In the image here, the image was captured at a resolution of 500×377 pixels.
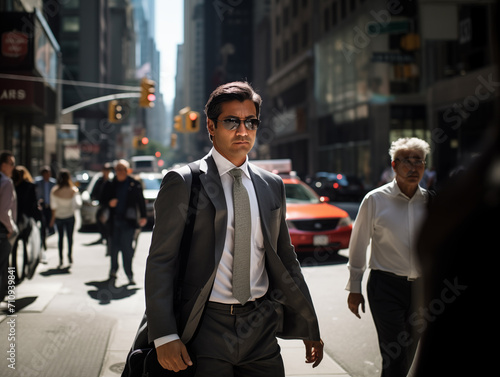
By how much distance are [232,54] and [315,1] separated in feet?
306

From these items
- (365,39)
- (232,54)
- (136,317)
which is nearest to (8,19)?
(136,317)

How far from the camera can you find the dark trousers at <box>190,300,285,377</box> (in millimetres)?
2629

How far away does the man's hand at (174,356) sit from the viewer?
249 centimetres

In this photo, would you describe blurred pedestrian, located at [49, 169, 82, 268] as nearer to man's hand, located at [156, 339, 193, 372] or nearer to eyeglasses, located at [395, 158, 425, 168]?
eyeglasses, located at [395, 158, 425, 168]

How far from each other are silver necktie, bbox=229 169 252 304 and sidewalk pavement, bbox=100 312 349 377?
273 centimetres

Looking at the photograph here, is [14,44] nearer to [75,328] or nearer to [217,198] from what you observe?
[75,328]

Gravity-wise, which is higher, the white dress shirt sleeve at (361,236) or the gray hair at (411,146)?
the gray hair at (411,146)

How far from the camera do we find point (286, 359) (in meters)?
5.71

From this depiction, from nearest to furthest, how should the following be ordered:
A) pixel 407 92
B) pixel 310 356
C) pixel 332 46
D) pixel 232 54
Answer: pixel 310 356 < pixel 407 92 < pixel 332 46 < pixel 232 54

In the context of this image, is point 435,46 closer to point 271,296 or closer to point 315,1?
point 315,1

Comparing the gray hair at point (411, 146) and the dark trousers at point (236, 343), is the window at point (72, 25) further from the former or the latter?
the dark trousers at point (236, 343)

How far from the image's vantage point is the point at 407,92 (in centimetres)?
3875

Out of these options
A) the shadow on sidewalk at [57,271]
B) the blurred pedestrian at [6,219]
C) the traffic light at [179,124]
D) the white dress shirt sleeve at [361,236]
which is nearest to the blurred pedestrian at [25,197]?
the shadow on sidewalk at [57,271]

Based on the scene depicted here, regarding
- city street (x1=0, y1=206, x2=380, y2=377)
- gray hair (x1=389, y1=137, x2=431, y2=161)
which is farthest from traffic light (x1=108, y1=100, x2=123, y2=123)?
gray hair (x1=389, y1=137, x2=431, y2=161)
